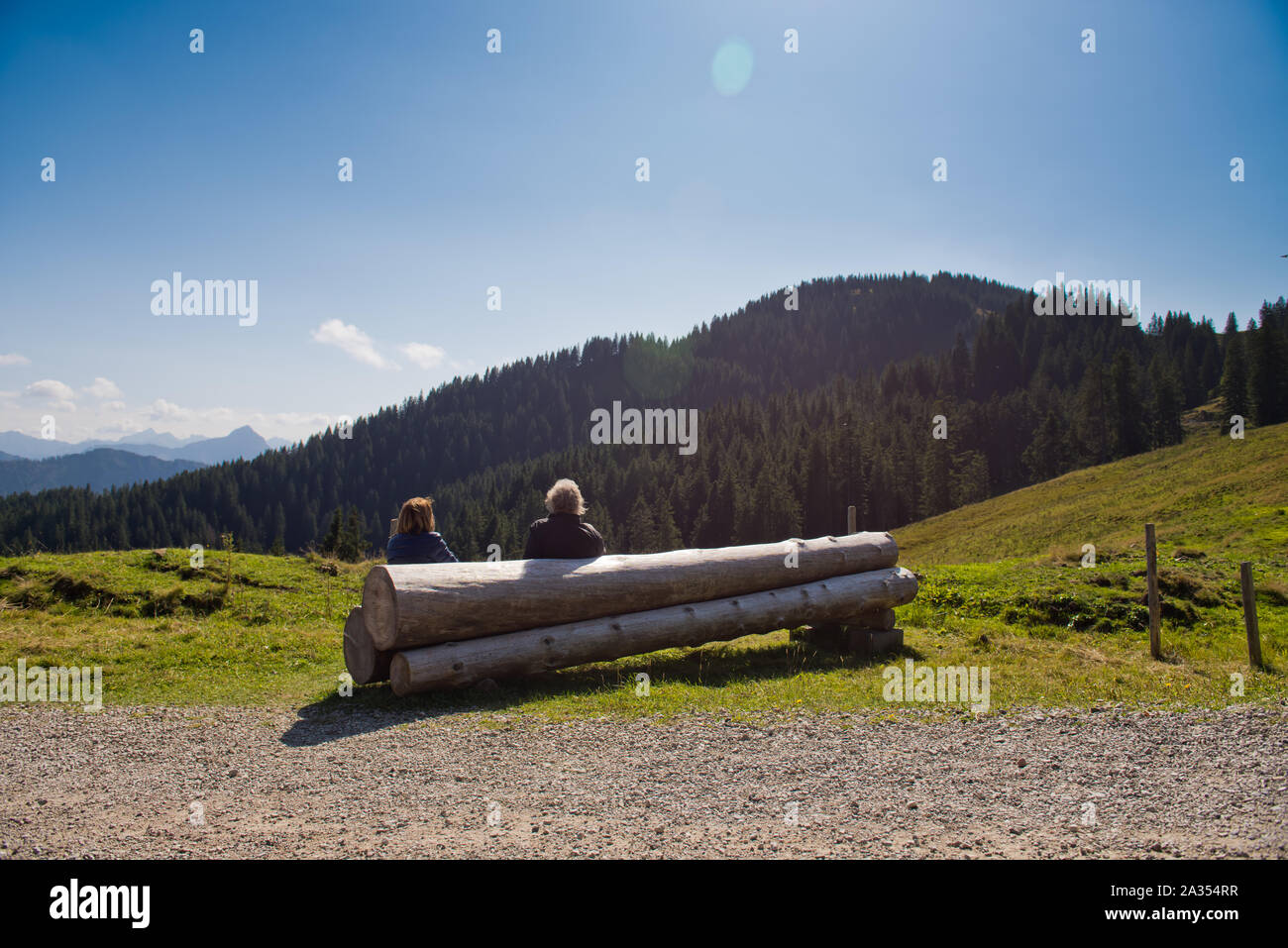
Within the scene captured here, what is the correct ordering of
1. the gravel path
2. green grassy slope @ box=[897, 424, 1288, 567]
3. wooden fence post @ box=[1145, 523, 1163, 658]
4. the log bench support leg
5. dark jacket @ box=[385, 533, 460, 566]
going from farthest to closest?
green grassy slope @ box=[897, 424, 1288, 567] → the log bench support leg → wooden fence post @ box=[1145, 523, 1163, 658] → dark jacket @ box=[385, 533, 460, 566] → the gravel path

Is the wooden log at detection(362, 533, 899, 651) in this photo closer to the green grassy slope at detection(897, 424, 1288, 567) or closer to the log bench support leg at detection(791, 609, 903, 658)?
the log bench support leg at detection(791, 609, 903, 658)

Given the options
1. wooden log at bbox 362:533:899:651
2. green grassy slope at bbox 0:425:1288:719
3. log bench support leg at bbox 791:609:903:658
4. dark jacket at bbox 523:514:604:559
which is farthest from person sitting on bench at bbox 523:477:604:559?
log bench support leg at bbox 791:609:903:658

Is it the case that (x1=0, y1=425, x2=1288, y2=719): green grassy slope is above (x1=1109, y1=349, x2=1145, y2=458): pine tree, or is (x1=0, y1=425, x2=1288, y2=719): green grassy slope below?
below

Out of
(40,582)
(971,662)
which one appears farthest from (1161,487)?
(40,582)

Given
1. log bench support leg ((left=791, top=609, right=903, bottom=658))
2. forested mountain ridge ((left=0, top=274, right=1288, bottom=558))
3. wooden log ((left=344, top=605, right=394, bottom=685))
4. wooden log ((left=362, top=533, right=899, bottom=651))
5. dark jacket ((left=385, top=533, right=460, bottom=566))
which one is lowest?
log bench support leg ((left=791, top=609, right=903, bottom=658))

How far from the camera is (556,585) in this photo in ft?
31.6

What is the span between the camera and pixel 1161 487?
44.2m

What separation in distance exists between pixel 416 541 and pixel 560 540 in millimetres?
2050

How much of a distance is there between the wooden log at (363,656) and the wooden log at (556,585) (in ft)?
0.80

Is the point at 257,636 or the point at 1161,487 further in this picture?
the point at 1161,487

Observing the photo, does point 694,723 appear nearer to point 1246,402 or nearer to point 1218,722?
point 1218,722

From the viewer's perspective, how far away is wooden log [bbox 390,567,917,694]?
8.70 metres

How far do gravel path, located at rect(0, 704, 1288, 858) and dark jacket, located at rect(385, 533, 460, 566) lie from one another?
93.5 inches
